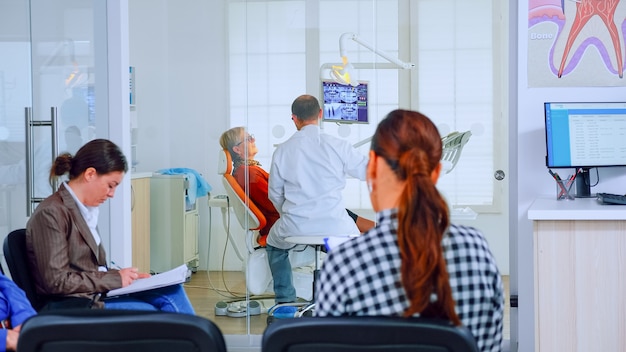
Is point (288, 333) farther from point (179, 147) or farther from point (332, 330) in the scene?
point (179, 147)

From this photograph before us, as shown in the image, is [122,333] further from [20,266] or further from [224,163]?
[224,163]

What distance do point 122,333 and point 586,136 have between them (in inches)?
107

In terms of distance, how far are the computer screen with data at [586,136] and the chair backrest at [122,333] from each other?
2552mm

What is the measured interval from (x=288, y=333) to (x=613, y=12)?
3.08m

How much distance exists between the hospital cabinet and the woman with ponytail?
295cm

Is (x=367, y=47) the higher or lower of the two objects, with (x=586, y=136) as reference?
higher

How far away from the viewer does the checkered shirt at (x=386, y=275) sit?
1664 mm

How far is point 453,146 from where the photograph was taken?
174 inches

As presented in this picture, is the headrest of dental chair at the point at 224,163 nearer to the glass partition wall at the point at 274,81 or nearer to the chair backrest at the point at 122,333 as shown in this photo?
the glass partition wall at the point at 274,81

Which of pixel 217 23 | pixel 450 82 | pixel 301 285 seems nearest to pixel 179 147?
pixel 217 23

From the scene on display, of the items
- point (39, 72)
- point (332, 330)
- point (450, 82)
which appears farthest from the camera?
point (450, 82)

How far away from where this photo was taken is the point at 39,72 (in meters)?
4.00

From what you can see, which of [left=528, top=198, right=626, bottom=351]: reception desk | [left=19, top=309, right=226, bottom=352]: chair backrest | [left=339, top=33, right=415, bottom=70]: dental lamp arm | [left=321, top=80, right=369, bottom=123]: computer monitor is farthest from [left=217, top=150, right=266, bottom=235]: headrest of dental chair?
[left=19, top=309, right=226, bottom=352]: chair backrest

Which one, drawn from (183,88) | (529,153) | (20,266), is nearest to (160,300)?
(20,266)
